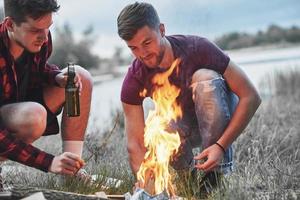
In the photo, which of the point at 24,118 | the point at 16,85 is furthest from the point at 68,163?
the point at 16,85

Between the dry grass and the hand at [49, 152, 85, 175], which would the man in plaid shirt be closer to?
the hand at [49, 152, 85, 175]

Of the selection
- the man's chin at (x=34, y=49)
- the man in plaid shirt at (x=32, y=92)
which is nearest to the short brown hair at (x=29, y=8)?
the man in plaid shirt at (x=32, y=92)

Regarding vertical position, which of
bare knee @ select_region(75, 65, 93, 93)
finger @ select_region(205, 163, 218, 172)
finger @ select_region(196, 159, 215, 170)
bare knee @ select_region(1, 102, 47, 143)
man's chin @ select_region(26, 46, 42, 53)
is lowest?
finger @ select_region(205, 163, 218, 172)

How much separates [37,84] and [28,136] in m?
0.42

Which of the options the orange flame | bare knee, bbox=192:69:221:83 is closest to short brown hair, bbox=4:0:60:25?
the orange flame

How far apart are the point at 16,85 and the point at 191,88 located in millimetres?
1042

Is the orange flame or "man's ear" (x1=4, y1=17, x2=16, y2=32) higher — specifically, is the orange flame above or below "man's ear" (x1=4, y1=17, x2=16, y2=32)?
below

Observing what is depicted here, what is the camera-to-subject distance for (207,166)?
3312mm

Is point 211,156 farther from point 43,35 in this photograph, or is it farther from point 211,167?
point 43,35

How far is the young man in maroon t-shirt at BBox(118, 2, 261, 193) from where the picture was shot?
3422 millimetres

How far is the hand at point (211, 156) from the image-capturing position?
3.31m

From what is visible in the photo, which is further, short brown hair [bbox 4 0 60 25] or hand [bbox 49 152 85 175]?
short brown hair [bbox 4 0 60 25]

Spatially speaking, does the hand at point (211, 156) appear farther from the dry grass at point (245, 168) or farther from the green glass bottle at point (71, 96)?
the green glass bottle at point (71, 96)

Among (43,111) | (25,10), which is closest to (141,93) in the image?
(43,111)
